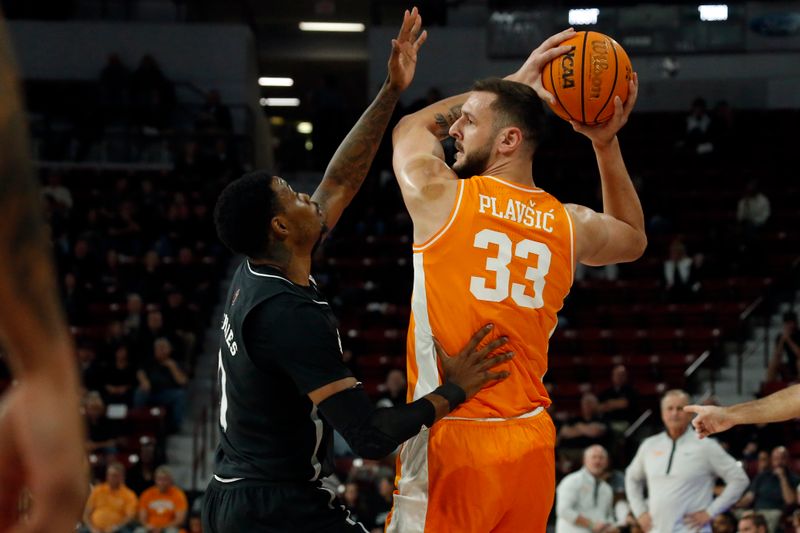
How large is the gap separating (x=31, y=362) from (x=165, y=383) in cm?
1304

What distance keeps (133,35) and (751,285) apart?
39.5 ft

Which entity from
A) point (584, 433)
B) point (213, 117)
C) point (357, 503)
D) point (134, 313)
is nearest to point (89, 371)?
point (134, 313)

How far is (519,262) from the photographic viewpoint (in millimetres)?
3914

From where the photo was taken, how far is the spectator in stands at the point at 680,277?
15594 mm

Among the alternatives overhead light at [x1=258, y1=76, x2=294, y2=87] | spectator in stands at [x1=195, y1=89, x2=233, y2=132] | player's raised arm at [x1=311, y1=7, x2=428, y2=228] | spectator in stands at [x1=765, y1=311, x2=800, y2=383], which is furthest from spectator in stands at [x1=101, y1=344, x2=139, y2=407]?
overhead light at [x1=258, y1=76, x2=294, y2=87]

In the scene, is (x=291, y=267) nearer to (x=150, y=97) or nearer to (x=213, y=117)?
(x=213, y=117)

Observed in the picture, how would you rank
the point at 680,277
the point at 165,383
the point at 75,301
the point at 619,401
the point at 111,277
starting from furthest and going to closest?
the point at 111,277
the point at 680,277
the point at 75,301
the point at 165,383
the point at 619,401

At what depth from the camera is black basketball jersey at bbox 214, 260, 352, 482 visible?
3504 millimetres

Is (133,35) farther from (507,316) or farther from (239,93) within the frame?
(507,316)

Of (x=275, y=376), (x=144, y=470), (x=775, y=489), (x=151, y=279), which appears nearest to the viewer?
(x=275, y=376)

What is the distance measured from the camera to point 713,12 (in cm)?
2075

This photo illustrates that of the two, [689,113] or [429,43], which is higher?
[429,43]

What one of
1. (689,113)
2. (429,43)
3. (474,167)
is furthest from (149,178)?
(474,167)

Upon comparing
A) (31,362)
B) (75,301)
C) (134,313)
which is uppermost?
(31,362)
